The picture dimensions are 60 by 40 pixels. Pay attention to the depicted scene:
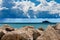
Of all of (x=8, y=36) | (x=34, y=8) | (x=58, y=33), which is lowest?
(x=34, y=8)

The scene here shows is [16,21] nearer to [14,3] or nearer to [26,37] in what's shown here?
[14,3]

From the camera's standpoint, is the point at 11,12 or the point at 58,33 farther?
the point at 11,12

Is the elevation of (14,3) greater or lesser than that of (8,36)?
lesser

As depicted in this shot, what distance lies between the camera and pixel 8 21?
5441 mm

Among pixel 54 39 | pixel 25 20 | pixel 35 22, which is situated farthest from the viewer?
pixel 25 20

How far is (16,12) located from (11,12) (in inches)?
6.6

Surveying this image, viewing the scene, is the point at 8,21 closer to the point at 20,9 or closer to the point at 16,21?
the point at 16,21

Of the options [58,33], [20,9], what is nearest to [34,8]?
[20,9]

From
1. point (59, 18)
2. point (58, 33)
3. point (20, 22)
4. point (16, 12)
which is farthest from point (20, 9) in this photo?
point (58, 33)

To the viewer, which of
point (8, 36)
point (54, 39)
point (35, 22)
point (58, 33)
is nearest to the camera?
point (8, 36)

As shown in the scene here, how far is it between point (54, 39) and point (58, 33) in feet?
0.92

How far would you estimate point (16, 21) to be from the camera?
18.0 feet

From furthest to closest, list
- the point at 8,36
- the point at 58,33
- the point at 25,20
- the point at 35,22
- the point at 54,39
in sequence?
the point at 25,20
the point at 35,22
the point at 58,33
the point at 54,39
the point at 8,36

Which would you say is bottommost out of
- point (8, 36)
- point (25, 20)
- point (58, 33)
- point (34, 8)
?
point (25, 20)
